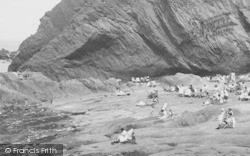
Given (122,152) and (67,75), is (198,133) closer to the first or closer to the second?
(122,152)

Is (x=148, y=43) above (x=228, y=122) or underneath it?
above

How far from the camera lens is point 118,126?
3556 cm

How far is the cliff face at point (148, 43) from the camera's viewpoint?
3164 inches

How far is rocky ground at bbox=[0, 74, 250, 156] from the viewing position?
26.8m

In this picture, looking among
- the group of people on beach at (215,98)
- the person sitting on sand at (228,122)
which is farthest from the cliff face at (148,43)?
the person sitting on sand at (228,122)

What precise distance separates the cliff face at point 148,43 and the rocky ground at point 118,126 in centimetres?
1720

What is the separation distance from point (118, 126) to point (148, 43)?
48.3 metres

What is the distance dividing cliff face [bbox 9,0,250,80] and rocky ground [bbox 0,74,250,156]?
1720cm

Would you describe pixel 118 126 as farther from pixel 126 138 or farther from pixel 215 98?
pixel 215 98

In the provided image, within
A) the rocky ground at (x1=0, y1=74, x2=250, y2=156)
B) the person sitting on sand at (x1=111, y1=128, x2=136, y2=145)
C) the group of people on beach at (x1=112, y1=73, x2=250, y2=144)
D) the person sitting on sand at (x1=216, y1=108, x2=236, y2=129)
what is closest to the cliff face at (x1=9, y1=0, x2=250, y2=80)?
the group of people on beach at (x1=112, y1=73, x2=250, y2=144)

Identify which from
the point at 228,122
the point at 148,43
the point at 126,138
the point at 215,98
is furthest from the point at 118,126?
the point at 148,43

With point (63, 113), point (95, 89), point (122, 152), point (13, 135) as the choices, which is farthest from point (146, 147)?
point (95, 89)

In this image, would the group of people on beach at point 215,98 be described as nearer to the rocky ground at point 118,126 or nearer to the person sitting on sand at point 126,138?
the person sitting on sand at point 126,138

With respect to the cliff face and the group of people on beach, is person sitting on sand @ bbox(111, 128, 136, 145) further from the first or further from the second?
the cliff face
